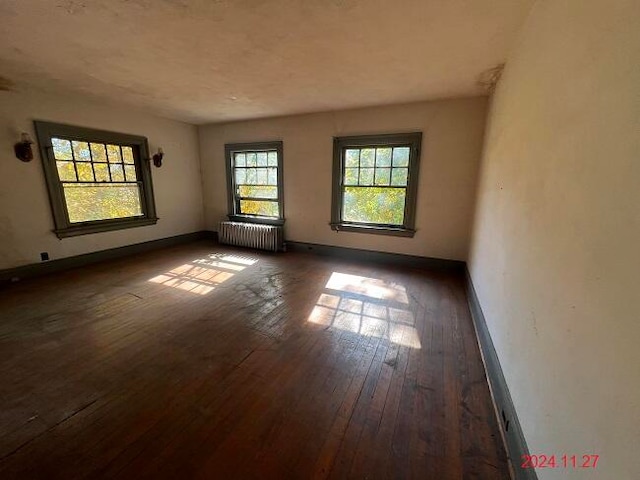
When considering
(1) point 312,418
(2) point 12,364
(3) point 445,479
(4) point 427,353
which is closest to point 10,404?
(2) point 12,364

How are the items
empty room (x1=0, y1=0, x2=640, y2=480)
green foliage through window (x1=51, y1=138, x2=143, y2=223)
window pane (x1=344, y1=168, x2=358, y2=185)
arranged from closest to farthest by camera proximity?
empty room (x1=0, y1=0, x2=640, y2=480) → green foliage through window (x1=51, y1=138, x2=143, y2=223) → window pane (x1=344, y1=168, x2=358, y2=185)

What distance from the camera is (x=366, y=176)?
4.49m

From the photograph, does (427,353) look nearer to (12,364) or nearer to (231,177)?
(12,364)

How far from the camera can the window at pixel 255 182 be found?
520 cm

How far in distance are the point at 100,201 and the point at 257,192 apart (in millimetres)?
2664

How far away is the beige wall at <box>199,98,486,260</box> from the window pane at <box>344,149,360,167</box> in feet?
0.94

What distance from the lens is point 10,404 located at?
1.67m

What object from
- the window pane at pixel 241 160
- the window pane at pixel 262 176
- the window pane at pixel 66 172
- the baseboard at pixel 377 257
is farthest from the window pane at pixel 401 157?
the window pane at pixel 66 172

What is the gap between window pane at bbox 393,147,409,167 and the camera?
418 cm

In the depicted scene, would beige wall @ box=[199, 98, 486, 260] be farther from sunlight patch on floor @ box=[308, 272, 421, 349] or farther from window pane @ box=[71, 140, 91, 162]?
window pane @ box=[71, 140, 91, 162]

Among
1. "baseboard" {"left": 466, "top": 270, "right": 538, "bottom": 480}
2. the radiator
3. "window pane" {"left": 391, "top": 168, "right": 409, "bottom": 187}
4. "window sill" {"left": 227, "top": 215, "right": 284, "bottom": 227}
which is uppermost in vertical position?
"window pane" {"left": 391, "top": 168, "right": 409, "bottom": 187}

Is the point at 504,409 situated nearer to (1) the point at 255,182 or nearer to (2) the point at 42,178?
(1) the point at 255,182

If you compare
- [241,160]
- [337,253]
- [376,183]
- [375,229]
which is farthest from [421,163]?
[241,160]

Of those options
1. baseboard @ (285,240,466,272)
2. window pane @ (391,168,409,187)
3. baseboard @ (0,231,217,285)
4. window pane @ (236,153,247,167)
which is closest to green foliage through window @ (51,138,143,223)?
baseboard @ (0,231,217,285)
